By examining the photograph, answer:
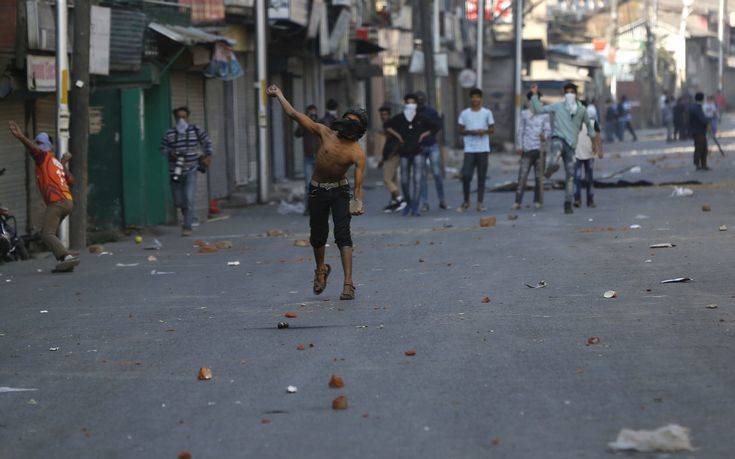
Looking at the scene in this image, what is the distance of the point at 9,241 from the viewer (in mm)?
15875

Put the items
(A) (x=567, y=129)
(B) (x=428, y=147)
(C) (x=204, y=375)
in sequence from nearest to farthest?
1. (C) (x=204, y=375)
2. (A) (x=567, y=129)
3. (B) (x=428, y=147)

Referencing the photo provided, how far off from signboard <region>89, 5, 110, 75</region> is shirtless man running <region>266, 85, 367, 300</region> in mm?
8468

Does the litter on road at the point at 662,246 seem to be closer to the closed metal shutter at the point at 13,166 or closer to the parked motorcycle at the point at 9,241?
the parked motorcycle at the point at 9,241

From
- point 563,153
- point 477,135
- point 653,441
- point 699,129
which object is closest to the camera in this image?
point 653,441

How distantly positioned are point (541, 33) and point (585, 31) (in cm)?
1429

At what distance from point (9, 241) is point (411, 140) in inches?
299

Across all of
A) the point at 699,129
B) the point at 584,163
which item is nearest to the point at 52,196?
the point at 584,163

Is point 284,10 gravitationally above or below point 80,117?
above

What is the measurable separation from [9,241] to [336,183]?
5.71 metres

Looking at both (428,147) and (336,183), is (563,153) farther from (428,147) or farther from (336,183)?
(336,183)

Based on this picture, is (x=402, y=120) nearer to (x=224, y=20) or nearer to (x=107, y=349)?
(x=224, y=20)

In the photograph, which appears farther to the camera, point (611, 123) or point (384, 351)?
point (611, 123)

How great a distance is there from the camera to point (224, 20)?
28.1m

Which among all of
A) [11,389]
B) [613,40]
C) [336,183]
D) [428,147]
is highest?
[613,40]
